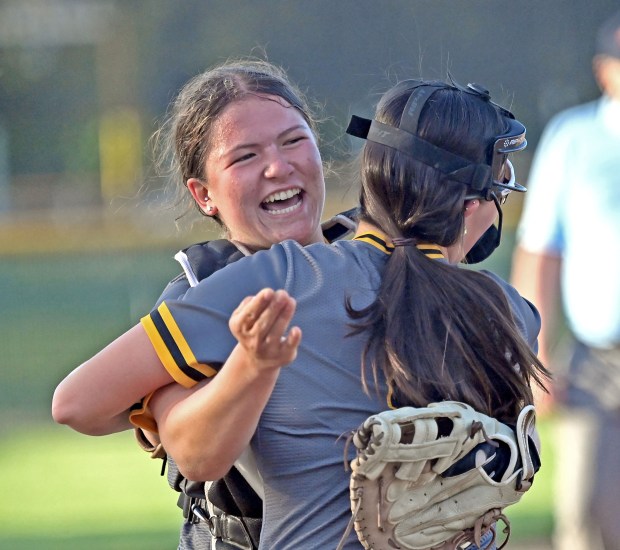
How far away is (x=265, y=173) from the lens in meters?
1.85

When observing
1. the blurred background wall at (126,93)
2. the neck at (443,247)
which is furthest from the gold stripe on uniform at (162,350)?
the blurred background wall at (126,93)

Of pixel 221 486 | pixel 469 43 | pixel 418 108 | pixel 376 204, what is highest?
pixel 469 43

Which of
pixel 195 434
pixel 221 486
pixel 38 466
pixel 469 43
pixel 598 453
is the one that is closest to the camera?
pixel 195 434

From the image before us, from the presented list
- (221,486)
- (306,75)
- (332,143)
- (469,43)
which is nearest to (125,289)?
(306,75)

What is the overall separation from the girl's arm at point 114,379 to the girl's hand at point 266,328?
202 mm

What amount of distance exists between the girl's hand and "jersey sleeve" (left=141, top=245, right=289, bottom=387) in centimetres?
15

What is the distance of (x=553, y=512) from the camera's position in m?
4.89

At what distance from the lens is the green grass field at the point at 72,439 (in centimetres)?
486

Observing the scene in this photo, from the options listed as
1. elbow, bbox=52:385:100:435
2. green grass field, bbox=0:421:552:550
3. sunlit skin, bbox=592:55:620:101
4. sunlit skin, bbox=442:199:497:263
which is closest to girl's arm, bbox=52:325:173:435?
elbow, bbox=52:385:100:435

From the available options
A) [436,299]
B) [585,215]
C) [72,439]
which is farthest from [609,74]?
[72,439]

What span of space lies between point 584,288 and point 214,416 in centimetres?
226

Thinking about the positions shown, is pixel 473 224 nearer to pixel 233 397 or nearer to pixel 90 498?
pixel 233 397

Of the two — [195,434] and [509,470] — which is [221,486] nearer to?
[195,434]

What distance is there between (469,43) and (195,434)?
11.4 meters
